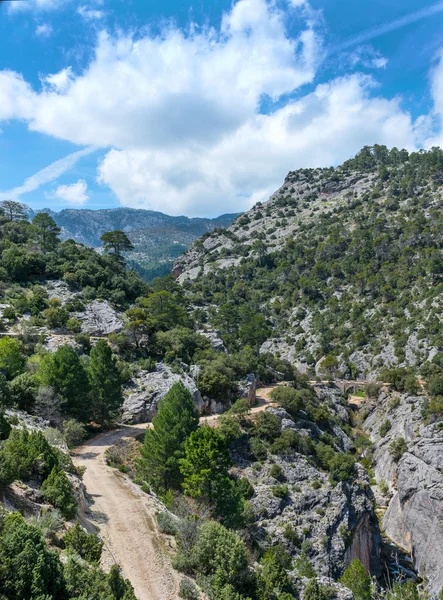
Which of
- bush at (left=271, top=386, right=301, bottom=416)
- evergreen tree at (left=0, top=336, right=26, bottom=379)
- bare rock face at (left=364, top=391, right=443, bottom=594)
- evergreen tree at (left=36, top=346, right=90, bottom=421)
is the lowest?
bare rock face at (left=364, top=391, right=443, bottom=594)

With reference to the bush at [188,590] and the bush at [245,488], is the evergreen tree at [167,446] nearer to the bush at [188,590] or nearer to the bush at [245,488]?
the bush at [245,488]

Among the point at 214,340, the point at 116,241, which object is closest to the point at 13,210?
the point at 116,241

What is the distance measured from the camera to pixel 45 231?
227 feet

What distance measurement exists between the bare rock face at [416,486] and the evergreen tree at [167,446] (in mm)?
23628

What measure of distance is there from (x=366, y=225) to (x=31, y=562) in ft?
352

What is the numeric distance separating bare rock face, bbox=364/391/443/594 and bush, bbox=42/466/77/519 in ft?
103

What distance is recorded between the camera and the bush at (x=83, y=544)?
13234mm

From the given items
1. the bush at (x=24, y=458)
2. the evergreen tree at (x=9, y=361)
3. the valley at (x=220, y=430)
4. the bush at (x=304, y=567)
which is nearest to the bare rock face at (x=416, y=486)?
the valley at (x=220, y=430)

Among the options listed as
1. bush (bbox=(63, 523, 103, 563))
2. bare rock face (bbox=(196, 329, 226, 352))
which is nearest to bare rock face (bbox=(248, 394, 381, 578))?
bush (bbox=(63, 523, 103, 563))

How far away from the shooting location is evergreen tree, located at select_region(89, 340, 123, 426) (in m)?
34.0

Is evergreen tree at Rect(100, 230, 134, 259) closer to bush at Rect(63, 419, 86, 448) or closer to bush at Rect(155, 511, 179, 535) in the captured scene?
bush at Rect(63, 419, 86, 448)

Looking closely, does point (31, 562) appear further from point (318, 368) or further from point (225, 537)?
point (318, 368)

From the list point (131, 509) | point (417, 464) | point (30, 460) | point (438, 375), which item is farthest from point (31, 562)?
point (438, 375)

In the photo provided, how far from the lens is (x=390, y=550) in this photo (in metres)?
39.2
